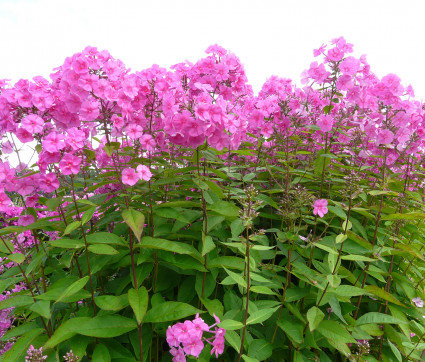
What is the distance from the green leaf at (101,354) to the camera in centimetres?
203

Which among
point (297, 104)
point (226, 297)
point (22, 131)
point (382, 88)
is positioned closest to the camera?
point (22, 131)

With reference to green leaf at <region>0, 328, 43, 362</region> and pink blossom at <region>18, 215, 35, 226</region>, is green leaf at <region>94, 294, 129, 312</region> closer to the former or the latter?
green leaf at <region>0, 328, 43, 362</region>

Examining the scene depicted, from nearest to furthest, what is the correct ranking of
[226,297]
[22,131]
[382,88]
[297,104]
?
1. [22,131]
2. [226,297]
3. [382,88]
4. [297,104]

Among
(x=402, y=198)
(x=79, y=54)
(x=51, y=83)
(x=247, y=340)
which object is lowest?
(x=247, y=340)

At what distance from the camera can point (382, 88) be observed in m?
2.98

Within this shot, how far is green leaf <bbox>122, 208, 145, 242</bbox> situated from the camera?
6.31 ft

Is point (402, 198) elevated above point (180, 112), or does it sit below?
below

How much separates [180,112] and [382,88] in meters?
1.85

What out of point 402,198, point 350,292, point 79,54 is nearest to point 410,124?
point 402,198

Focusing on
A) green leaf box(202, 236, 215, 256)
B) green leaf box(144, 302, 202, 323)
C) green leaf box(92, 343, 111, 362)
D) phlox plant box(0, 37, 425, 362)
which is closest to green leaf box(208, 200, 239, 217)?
phlox plant box(0, 37, 425, 362)

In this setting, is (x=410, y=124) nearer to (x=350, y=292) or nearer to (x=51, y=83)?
(x=350, y=292)

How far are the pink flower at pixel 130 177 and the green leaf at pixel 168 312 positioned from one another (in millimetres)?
768

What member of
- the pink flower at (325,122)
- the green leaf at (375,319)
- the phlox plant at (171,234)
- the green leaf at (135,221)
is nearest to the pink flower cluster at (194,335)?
the phlox plant at (171,234)

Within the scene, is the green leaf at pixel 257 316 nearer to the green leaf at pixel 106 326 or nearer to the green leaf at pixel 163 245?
the green leaf at pixel 163 245
